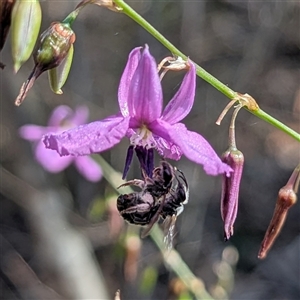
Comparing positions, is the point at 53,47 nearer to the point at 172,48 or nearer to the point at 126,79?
the point at 126,79

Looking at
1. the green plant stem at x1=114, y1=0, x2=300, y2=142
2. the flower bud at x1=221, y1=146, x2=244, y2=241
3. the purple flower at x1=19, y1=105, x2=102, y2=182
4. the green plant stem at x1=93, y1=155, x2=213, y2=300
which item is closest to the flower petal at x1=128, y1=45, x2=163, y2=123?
the green plant stem at x1=114, y1=0, x2=300, y2=142

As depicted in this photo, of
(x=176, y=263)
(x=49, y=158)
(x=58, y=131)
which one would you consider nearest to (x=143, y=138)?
(x=176, y=263)

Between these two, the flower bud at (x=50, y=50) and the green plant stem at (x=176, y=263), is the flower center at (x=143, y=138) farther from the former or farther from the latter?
the green plant stem at (x=176, y=263)

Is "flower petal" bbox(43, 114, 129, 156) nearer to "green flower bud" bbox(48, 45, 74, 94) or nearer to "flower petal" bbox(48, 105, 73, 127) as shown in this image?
"green flower bud" bbox(48, 45, 74, 94)

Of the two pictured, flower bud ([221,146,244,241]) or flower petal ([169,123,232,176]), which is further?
flower bud ([221,146,244,241])

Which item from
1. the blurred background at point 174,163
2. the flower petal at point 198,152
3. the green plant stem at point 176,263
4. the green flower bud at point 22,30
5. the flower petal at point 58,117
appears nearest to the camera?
the flower petal at point 198,152

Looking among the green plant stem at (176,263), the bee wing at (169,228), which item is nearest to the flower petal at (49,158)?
the green plant stem at (176,263)

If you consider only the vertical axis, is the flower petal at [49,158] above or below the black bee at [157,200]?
below

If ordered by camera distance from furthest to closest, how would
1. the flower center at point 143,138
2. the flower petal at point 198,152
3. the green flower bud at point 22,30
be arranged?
the flower center at point 143,138 < the green flower bud at point 22,30 < the flower petal at point 198,152
